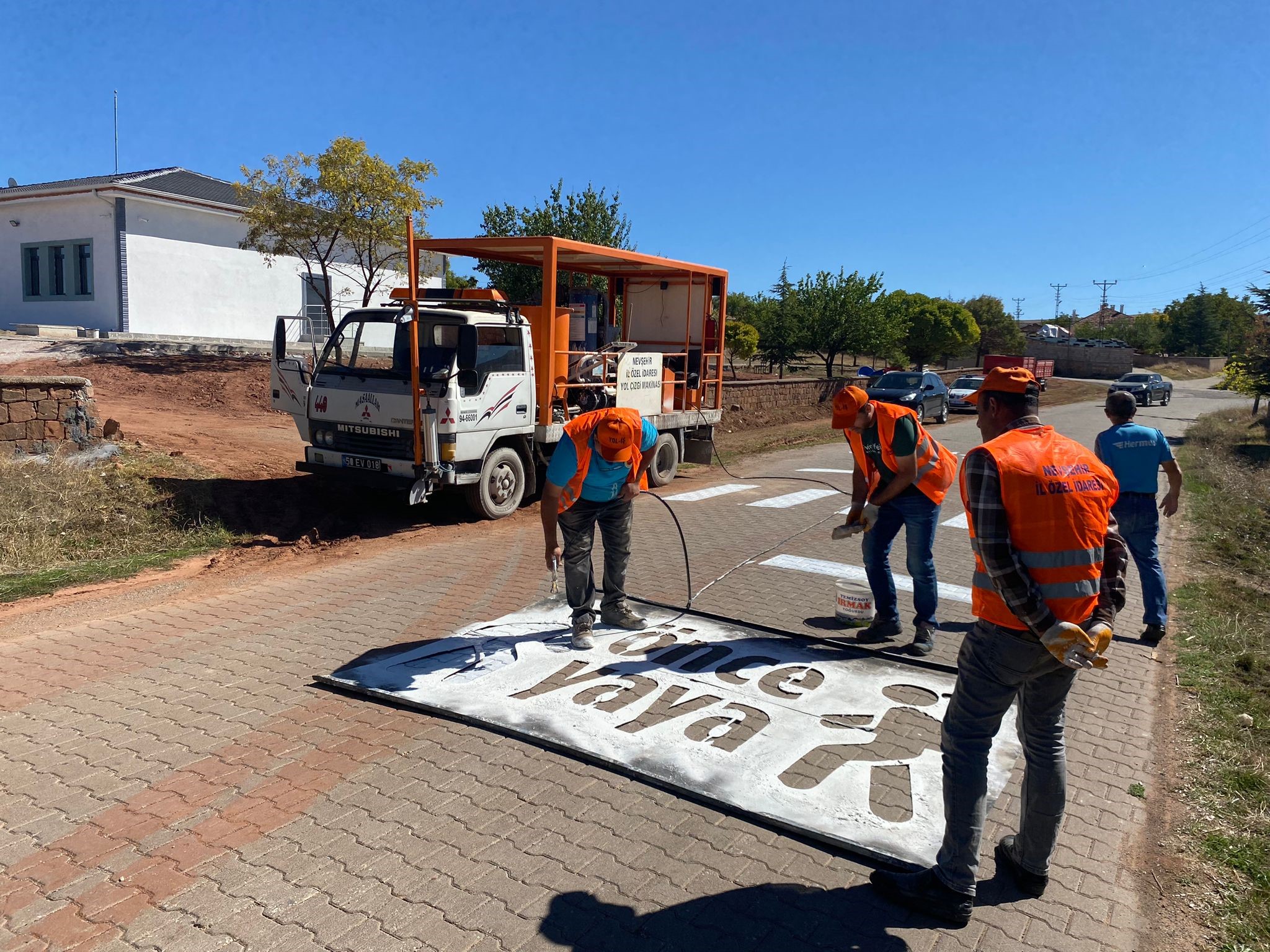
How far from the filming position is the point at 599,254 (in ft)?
37.7

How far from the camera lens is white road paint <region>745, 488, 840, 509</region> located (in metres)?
12.2

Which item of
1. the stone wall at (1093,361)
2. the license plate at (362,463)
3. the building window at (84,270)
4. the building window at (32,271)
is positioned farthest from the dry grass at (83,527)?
the stone wall at (1093,361)

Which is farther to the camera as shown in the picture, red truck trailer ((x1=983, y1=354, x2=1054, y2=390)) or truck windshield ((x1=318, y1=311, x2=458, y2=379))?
red truck trailer ((x1=983, y1=354, x2=1054, y2=390))

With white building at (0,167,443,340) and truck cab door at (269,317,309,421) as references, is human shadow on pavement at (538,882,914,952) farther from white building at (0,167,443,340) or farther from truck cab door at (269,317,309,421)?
white building at (0,167,443,340)

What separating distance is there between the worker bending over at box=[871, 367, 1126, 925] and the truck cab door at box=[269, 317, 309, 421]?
891 cm

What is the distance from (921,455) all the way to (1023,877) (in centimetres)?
283

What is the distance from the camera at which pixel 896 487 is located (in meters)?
5.59

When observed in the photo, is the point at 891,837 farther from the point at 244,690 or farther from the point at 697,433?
the point at 697,433

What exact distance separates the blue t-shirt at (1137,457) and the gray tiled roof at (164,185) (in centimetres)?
2360

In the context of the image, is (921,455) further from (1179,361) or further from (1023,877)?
Result: (1179,361)

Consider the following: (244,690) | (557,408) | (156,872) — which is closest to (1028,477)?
(156,872)

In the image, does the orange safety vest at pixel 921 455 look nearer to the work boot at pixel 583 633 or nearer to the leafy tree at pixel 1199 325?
the work boot at pixel 583 633

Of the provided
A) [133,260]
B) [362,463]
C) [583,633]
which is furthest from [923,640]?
[133,260]

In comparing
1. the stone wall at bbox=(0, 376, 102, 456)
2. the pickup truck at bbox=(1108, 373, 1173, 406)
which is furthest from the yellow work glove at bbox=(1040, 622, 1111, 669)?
the pickup truck at bbox=(1108, 373, 1173, 406)
